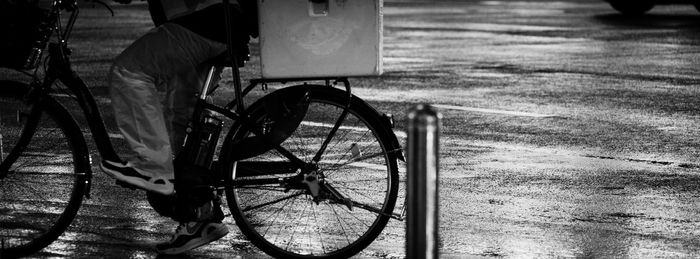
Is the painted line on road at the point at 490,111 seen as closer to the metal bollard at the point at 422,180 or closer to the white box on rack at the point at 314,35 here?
the white box on rack at the point at 314,35

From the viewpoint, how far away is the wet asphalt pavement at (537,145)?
660 centimetres

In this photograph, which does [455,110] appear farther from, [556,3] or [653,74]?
[556,3]

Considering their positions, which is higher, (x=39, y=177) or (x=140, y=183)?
(x=140, y=183)

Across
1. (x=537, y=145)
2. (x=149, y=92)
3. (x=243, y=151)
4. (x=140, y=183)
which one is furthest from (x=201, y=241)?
(x=537, y=145)

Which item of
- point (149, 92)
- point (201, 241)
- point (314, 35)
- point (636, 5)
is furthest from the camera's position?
point (636, 5)

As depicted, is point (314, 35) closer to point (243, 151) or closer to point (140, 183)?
point (243, 151)

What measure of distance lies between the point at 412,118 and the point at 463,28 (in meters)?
16.1

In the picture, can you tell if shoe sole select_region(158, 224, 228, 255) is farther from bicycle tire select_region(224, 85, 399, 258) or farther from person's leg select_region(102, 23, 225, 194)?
person's leg select_region(102, 23, 225, 194)

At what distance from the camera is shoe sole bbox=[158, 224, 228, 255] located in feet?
20.5

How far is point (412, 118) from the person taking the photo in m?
4.25

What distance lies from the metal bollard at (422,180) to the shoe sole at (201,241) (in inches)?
78.3

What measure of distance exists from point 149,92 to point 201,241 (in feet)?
2.65

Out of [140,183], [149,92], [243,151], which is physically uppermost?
[149,92]

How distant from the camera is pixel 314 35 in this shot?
578cm
